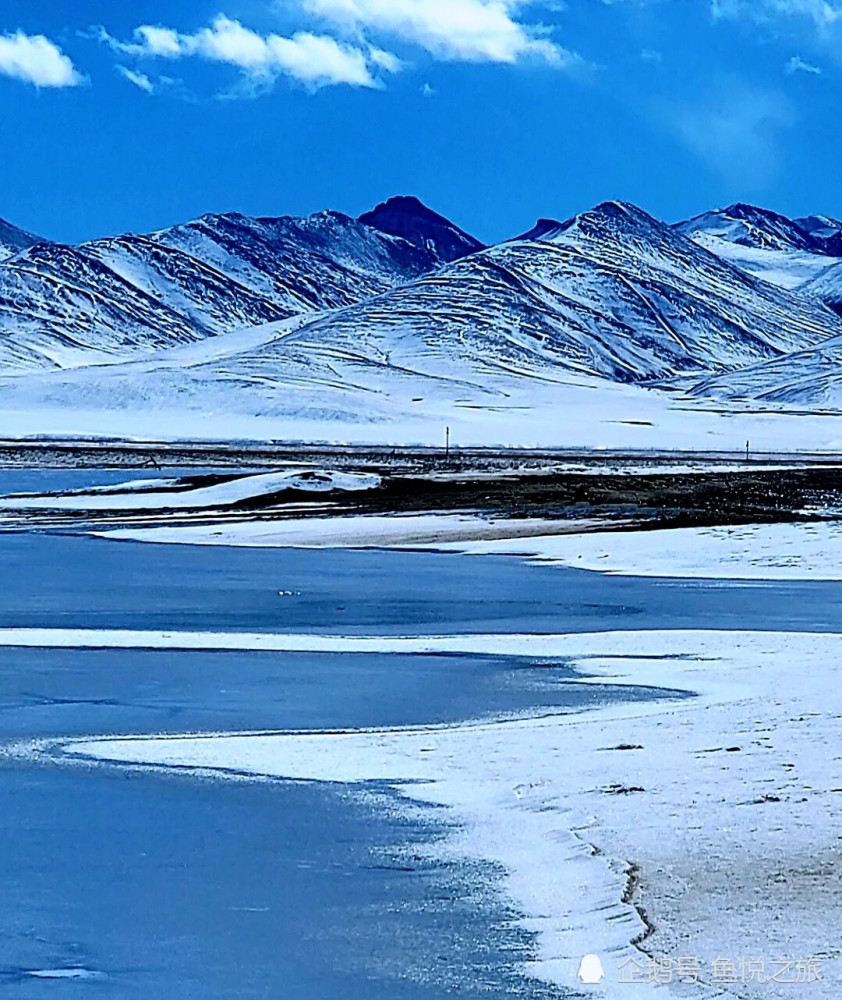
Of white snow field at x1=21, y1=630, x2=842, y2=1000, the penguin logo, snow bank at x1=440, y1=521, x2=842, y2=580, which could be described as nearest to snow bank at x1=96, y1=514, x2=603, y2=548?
snow bank at x1=440, y1=521, x2=842, y2=580

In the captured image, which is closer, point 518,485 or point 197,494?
point 197,494

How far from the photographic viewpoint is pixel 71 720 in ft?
48.4

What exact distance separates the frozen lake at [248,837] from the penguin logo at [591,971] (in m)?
0.27

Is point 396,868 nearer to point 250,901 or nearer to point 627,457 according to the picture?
point 250,901

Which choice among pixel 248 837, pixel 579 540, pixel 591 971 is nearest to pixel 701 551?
pixel 579 540

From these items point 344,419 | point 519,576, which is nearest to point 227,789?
point 519,576

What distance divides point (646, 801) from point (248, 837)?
8.54 ft

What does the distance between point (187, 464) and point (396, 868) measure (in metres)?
60.0

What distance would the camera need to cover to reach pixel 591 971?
778 cm

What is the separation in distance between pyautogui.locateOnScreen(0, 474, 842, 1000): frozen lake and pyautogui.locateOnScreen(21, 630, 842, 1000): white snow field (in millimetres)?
410

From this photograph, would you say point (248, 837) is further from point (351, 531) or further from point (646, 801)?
point (351, 531)

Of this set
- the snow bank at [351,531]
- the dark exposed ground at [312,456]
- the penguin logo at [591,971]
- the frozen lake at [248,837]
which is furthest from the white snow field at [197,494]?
the penguin logo at [591,971]

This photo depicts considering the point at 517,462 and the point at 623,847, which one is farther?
the point at 517,462

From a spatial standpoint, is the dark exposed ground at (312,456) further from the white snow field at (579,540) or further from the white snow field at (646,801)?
the white snow field at (646,801)
